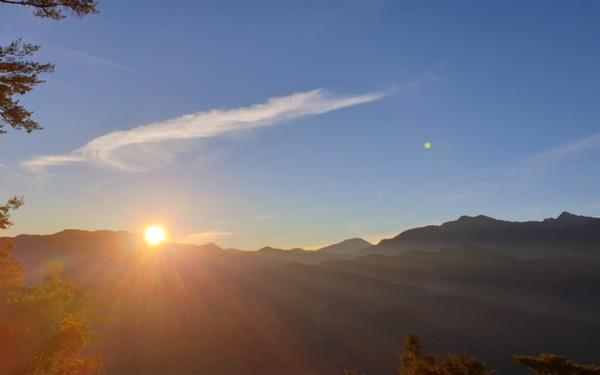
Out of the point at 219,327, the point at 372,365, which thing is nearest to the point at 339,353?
the point at 372,365

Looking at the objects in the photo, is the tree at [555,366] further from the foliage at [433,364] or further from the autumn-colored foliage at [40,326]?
the autumn-colored foliage at [40,326]

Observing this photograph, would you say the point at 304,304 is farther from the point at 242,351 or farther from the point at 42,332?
the point at 42,332

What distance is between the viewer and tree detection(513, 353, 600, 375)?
13.4 metres

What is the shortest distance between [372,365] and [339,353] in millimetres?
10644

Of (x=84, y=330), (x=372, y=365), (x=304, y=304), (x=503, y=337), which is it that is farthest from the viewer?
(x=304, y=304)

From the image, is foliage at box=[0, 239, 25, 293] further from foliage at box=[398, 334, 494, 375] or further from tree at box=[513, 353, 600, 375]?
tree at box=[513, 353, 600, 375]

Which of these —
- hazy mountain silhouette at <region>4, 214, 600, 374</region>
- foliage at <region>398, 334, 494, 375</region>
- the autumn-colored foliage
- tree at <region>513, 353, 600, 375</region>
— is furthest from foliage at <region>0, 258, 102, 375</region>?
hazy mountain silhouette at <region>4, 214, 600, 374</region>

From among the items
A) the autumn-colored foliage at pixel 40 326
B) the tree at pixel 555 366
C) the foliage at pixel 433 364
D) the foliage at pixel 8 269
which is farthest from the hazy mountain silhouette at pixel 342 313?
the tree at pixel 555 366

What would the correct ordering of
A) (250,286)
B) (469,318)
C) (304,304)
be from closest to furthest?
(469,318)
(304,304)
(250,286)

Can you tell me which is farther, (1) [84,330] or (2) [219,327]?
(2) [219,327]

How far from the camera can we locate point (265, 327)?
132 meters

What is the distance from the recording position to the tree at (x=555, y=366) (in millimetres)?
13376

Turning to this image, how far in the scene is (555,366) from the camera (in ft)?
44.7

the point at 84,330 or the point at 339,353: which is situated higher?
the point at 84,330
